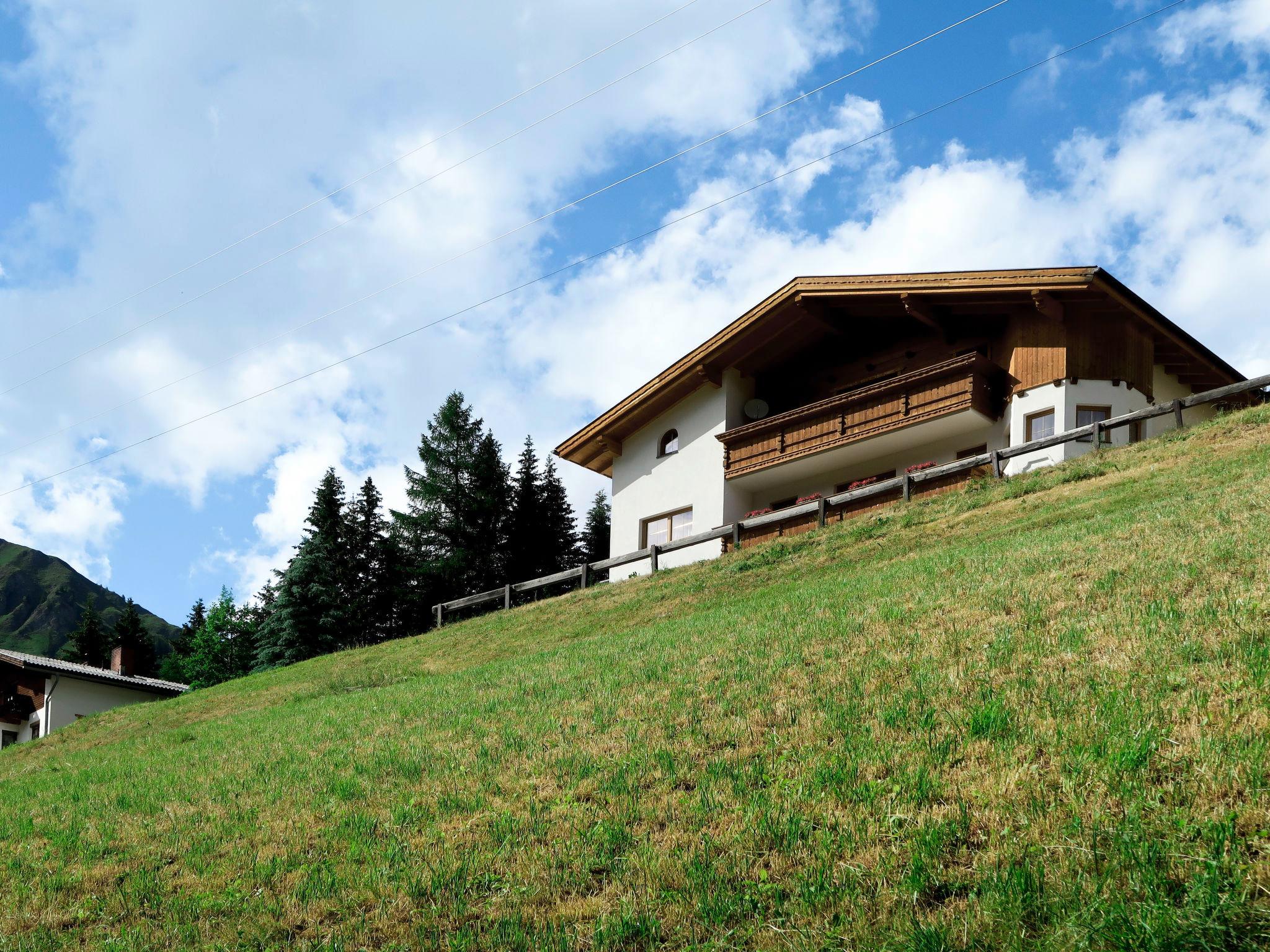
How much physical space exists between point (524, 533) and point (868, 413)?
93.6 ft

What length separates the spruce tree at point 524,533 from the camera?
179ft

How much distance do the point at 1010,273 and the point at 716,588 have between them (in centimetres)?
1134

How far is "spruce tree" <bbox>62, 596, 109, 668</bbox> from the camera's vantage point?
70.8 metres

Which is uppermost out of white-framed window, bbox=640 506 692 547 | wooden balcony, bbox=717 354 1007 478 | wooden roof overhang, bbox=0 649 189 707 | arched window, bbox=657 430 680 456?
arched window, bbox=657 430 680 456

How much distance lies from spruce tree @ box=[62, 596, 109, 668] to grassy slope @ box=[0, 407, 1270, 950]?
6265 centimetres

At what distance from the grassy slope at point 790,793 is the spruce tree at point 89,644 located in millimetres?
62646

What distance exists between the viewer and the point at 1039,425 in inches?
1081

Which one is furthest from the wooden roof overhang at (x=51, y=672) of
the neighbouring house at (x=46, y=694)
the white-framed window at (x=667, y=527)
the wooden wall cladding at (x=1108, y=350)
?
the wooden wall cladding at (x=1108, y=350)

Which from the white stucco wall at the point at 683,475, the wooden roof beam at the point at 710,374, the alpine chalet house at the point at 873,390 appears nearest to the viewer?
the alpine chalet house at the point at 873,390

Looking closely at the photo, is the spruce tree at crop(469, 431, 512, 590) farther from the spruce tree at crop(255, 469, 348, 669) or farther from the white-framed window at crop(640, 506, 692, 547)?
the white-framed window at crop(640, 506, 692, 547)

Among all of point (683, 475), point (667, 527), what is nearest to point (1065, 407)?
point (683, 475)

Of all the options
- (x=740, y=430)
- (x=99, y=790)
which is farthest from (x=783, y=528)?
(x=99, y=790)

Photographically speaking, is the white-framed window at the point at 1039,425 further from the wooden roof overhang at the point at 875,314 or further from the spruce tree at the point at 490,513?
the spruce tree at the point at 490,513

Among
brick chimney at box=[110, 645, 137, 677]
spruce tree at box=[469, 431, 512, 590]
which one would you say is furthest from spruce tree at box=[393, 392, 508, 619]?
brick chimney at box=[110, 645, 137, 677]
